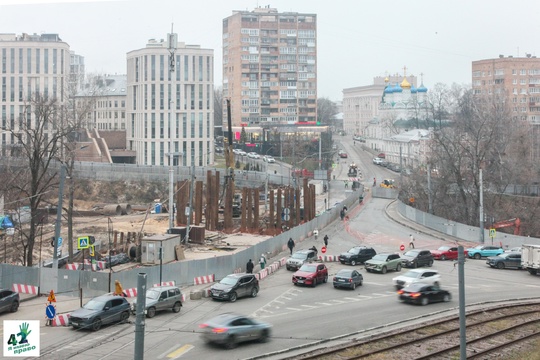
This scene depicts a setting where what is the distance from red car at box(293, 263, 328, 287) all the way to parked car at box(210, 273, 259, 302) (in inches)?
86.9

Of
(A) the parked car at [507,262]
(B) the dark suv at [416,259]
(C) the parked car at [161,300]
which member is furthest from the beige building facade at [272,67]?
(C) the parked car at [161,300]

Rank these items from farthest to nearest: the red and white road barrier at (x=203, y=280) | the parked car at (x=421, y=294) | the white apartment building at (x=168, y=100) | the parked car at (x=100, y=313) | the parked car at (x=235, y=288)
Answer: the white apartment building at (x=168, y=100) → the red and white road barrier at (x=203, y=280) → the parked car at (x=235, y=288) → the parked car at (x=421, y=294) → the parked car at (x=100, y=313)

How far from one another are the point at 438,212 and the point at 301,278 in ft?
115

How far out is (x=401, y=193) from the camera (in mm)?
62344

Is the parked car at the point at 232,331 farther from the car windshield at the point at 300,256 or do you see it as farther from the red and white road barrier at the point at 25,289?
the car windshield at the point at 300,256

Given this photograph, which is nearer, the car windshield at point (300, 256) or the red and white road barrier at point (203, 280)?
the red and white road barrier at point (203, 280)

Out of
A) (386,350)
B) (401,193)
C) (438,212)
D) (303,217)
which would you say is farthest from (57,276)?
(401,193)

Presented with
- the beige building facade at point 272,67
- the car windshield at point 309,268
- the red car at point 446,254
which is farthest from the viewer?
the beige building facade at point 272,67

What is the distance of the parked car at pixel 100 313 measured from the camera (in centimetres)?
1672

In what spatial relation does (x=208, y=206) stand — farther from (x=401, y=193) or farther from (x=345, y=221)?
(x=401, y=193)

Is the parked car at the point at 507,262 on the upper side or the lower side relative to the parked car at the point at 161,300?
lower

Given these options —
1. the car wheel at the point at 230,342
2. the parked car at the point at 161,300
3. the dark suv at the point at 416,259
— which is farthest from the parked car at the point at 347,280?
the car wheel at the point at 230,342

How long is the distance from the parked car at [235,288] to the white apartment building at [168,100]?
52.2 meters

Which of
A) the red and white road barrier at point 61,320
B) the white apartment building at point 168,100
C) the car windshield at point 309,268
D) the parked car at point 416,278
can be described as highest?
the white apartment building at point 168,100
